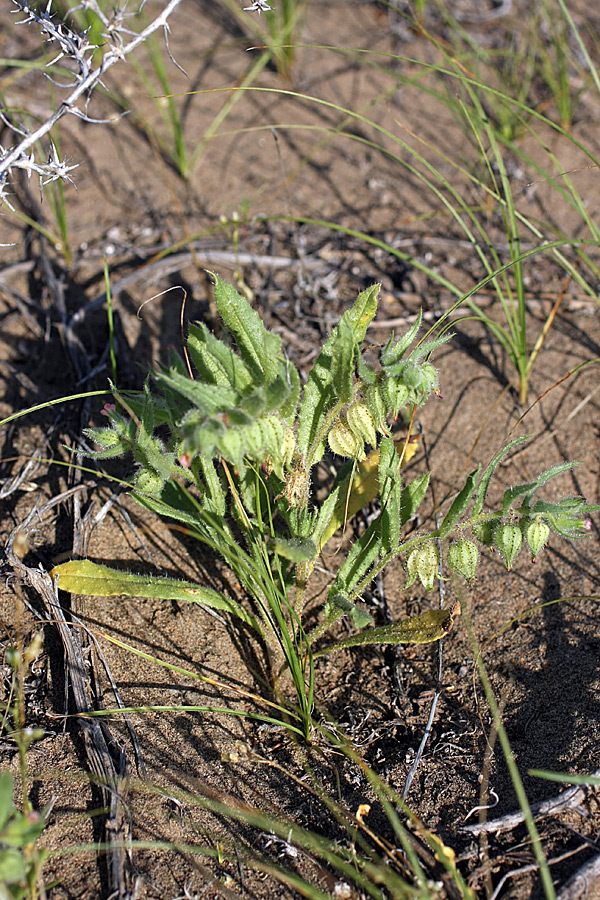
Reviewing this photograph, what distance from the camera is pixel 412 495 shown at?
6.61 ft

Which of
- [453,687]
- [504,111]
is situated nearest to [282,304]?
[504,111]

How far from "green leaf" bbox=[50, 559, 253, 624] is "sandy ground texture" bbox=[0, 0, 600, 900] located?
116mm

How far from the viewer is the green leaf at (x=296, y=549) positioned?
172cm

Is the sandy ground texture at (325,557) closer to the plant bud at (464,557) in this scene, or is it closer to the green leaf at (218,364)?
the plant bud at (464,557)

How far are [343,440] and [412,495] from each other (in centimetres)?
33

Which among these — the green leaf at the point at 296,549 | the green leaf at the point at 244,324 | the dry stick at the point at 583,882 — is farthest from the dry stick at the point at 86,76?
the dry stick at the point at 583,882

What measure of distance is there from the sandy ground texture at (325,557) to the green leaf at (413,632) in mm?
199

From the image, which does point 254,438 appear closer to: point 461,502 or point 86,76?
point 461,502

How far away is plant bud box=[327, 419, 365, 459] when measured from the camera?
1.80 meters

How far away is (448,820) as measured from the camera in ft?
5.53

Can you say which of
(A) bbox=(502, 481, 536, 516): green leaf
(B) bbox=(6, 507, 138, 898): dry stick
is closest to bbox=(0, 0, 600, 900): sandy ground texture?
(B) bbox=(6, 507, 138, 898): dry stick

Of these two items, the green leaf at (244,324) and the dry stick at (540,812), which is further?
the green leaf at (244,324)

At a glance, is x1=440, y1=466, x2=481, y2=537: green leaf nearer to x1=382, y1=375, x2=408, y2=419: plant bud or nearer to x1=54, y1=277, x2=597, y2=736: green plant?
x1=54, y1=277, x2=597, y2=736: green plant

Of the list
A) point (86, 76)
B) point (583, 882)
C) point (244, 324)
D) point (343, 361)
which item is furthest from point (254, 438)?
point (583, 882)
